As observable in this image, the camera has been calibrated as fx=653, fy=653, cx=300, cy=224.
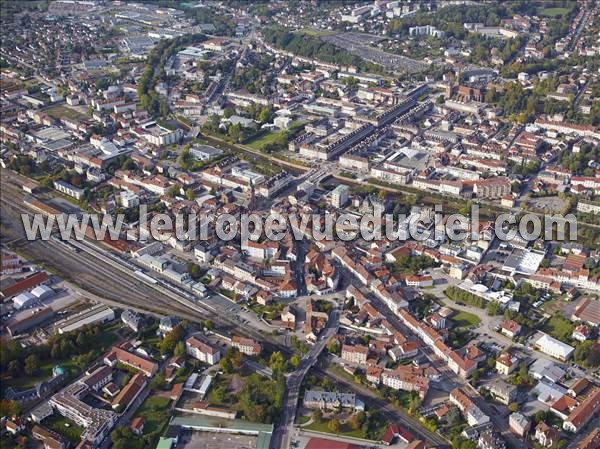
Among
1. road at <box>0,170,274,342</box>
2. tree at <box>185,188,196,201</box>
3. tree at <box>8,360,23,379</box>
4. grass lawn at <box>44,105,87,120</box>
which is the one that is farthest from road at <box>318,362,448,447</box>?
grass lawn at <box>44,105,87,120</box>

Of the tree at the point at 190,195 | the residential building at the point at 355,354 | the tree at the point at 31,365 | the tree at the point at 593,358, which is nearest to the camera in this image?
the tree at the point at 31,365

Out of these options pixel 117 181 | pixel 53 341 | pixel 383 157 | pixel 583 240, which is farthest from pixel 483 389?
pixel 117 181

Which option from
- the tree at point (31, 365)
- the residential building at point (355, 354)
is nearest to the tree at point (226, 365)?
the residential building at point (355, 354)

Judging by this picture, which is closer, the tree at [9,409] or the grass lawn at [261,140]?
the tree at [9,409]

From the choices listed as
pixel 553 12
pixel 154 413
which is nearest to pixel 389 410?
pixel 154 413

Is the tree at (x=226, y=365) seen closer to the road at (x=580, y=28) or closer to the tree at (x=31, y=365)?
the tree at (x=31, y=365)

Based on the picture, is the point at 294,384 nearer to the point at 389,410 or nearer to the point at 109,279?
the point at 389,410

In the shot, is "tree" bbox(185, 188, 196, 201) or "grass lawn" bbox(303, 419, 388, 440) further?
"tree" bbox(185, 188, 196, 201)

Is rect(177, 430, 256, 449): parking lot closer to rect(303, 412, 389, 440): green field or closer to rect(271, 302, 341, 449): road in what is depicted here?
rect(271, 302, 341, 449): road
